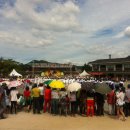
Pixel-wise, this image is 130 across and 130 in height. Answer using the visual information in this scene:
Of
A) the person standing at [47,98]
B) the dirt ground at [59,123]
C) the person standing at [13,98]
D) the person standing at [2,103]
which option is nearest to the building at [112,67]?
the person standing at [47,98]

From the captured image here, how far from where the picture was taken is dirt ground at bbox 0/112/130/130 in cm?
1403

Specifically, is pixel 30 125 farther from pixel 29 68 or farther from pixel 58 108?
pixel 29 68

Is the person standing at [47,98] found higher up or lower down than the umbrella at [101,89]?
lower down

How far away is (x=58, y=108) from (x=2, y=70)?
85852mm

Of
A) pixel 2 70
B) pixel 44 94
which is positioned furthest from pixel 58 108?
pixel 2 70

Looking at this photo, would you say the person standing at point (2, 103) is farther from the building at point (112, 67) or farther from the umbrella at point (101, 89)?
the building at point (112, 67)

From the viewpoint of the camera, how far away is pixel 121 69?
88.5 metres

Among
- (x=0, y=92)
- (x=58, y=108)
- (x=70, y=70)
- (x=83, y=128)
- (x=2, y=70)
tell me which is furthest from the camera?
(x=70, y=70)

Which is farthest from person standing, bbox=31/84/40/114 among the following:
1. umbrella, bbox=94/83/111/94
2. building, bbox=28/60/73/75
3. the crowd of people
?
building, bbox=28/60/73/75

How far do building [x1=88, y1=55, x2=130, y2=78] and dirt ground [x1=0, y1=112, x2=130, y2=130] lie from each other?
71042 millimetres

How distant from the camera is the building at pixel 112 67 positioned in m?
86.8

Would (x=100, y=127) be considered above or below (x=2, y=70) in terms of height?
below

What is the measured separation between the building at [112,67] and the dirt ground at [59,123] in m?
71.0

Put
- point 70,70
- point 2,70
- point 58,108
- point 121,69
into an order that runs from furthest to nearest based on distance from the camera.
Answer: point 70,70
point 2,70
point 121,69
point 58,108
